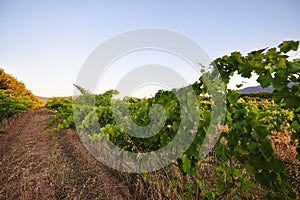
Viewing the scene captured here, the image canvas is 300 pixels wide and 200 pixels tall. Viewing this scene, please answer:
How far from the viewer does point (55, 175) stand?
3.63 meters

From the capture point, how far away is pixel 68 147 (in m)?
5.54

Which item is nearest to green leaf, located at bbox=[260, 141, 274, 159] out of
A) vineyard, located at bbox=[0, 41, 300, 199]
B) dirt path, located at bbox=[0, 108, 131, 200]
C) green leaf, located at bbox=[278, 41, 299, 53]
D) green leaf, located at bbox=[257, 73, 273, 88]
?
vineyard, located at bbox=[0, 41, 300, 199]

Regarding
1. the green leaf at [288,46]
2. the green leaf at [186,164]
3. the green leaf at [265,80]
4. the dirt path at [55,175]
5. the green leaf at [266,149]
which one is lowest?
the dirt path at [55,175]

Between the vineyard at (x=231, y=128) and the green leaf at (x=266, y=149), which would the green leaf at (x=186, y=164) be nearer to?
the vineyard at (x=231, y=128)

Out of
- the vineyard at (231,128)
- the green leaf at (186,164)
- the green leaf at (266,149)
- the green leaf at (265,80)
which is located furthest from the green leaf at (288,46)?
the green leaf at (186,164)

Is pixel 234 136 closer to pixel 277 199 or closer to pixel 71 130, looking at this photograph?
pixel 277 199

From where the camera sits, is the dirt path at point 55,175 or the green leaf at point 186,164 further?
the dirt path at point 55,175

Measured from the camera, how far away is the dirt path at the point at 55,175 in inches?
119

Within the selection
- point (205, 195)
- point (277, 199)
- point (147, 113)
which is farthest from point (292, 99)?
point (147, 113)

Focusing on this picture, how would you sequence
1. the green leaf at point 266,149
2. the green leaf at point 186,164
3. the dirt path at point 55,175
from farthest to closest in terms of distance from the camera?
1. the dirt path at point 55,175
2. the green leaf at point 186,164
3. the green leaf at point 266,149

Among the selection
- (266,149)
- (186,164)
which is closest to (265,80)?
(266,149)

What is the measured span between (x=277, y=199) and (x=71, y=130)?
7.27 meters

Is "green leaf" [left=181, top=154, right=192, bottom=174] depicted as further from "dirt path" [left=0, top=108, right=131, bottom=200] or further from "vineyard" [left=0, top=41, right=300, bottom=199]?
"dirt path" [left=0, top=108, right=131, bottom=200]

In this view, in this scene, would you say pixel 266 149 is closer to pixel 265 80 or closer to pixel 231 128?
pixel 265 80
